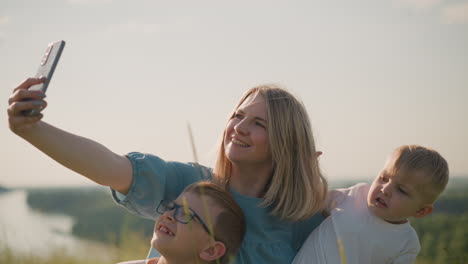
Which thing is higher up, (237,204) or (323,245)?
(237,204)

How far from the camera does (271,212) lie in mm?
3605

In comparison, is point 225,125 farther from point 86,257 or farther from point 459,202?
point 459,202

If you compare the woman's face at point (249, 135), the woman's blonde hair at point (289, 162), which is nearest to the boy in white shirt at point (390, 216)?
the woman's blonde hair at point (289, 162)

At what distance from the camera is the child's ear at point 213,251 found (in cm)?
316

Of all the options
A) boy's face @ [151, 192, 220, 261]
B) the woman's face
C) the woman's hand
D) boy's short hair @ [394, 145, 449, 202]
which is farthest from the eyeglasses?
boy's short hair @ [394, 145, 449, 202]

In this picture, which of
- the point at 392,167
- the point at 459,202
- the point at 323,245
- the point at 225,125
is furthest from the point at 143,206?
the point at 459,202

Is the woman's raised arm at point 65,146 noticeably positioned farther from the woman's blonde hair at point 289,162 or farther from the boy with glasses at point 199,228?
the woman's blonde hair at point 289,162

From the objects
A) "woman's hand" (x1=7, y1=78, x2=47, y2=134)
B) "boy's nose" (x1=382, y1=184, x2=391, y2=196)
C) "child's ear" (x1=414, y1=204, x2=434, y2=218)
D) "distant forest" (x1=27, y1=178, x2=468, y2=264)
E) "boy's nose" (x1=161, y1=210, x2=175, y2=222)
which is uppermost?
"woman's hand" (x1=7, y1=78, x2=47, y2=134)

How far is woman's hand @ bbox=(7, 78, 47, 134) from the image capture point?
2391 mm

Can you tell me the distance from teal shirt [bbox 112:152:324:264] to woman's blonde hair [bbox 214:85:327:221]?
8 cm

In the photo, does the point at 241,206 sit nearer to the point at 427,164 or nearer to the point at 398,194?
the point at 398,194

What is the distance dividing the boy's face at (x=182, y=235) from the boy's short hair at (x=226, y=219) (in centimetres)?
6

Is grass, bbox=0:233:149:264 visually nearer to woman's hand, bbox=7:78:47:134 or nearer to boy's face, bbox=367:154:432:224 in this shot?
woman's hand, bbox=7:78:47:134

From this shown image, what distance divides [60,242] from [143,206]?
50.6 inches
